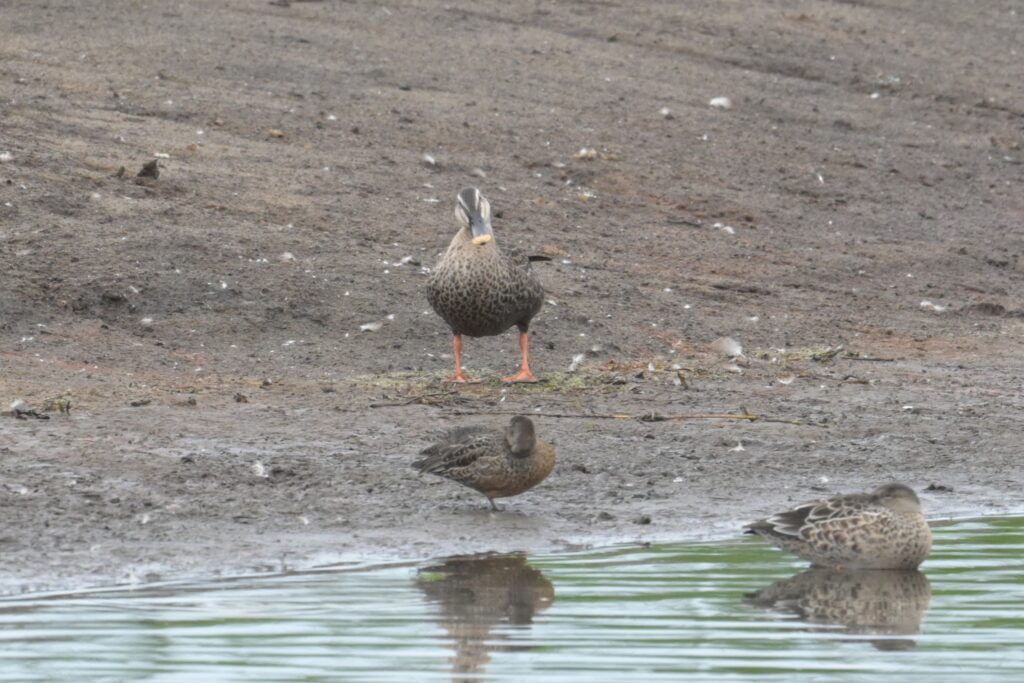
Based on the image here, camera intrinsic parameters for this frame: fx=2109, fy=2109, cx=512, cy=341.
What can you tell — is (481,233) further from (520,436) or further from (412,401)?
(520,436)

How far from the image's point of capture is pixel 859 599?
344 inches

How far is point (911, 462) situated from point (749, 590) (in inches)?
125

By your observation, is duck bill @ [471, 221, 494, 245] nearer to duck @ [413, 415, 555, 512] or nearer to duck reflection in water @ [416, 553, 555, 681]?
duck @ [413, 415, 555, 512]

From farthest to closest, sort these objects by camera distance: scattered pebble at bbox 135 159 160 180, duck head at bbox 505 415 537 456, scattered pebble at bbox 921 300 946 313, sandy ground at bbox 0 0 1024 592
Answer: scattered pebble at bbox 921 300 946 313 → scattered pebble at bbox 135 159 160 180 → sandy ground at bbox 0 0 1024 592 → duck head at bbox 505 415 537 456

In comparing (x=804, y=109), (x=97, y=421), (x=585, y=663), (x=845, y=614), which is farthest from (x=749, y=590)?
(x=804, y=109)

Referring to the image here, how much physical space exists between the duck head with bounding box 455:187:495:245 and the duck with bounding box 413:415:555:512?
2.70 meters

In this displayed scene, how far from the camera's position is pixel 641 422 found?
12062mm

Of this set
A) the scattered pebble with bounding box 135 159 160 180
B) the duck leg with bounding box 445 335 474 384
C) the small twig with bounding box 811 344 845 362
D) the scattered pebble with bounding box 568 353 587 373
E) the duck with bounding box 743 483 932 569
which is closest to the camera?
the duck with bounding box 743 483 932 569

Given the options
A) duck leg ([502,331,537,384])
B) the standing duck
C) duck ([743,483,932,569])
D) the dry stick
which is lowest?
duck ([743,483,932,569])

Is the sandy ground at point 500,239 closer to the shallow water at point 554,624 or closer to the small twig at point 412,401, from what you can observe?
the small twig at point 412,401

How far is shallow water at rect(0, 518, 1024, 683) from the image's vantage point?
728cm

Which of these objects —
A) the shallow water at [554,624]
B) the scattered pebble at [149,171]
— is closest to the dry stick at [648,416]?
the shallow water at [554,624]

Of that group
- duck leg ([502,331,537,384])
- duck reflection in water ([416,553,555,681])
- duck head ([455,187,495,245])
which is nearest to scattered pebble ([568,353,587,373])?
duck leg ([502,331,537,384])

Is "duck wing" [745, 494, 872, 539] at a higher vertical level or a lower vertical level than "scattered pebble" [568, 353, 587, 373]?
lower
